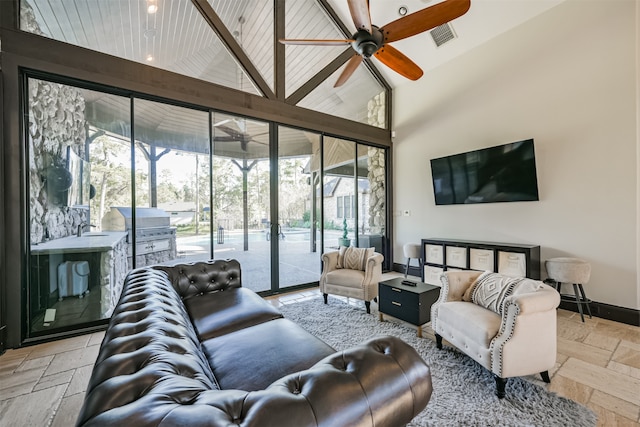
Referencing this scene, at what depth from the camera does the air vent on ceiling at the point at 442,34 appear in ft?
15.3

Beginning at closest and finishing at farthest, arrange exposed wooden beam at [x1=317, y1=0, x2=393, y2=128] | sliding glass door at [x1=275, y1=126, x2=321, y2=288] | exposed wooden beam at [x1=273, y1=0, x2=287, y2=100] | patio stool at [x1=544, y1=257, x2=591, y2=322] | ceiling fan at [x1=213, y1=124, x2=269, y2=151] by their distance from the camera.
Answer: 1. patio stool at [x1=544, y1=257, x2=591, y2=322]
2. ceiling fan at [x1=213, y1=124, x2=269, y2=151]
3. exposed wooden beam at [x1=273, y1=0, x2=287, y2=100]
4. sliding glass door at [x1=275, y1=126, x2=321, y2=288]
5. exposed wooden beam at [x1=317, y1=0, x2=393, y2=128]

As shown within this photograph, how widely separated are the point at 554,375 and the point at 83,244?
4.84 metres

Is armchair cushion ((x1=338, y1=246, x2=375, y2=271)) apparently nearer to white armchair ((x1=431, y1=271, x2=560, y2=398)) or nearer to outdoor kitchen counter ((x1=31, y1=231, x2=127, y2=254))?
white armchair ((x1=431, y1=271, x2=560, y2=398))

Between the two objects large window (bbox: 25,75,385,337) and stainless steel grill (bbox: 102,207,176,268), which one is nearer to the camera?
large window (bbox: 25,75,385,337)

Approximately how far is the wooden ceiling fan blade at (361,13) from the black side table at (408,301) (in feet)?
9.02

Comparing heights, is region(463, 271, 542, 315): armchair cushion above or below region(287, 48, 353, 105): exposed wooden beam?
below

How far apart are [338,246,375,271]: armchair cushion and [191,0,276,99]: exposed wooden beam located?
278cm

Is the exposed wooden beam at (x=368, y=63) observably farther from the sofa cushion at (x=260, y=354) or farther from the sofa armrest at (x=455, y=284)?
the sofa cushion at (x=260, y=354)

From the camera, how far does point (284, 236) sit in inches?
184

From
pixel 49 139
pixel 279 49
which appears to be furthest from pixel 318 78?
pixel 49 139

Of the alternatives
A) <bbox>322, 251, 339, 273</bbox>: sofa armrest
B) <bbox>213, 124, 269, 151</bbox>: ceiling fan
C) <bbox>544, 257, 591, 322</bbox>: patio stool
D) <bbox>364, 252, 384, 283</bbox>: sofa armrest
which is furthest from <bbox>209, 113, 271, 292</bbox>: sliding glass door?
<bbox>544, 257, 591, 322</bbox>: patio stool

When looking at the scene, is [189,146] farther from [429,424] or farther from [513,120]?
[513,120]

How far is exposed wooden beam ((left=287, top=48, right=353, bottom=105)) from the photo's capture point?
469 cm

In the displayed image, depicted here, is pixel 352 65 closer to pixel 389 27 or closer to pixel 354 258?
pixel 389 27
